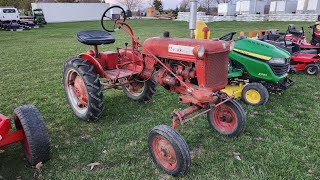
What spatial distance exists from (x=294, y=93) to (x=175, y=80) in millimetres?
3136

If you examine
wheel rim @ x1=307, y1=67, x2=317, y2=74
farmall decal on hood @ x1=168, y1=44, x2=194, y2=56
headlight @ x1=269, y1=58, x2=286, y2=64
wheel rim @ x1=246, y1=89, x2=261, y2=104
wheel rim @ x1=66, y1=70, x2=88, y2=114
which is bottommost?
wheel rim @ x1=307, y1=67, x2=317, y2=74

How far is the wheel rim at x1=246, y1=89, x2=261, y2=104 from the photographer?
183 inches

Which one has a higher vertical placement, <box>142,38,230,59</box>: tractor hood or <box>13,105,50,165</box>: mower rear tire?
<box>142,38,230,59</box>: tractor hood

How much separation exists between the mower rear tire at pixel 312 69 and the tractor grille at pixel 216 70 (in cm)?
449

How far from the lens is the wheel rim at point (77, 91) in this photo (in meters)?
4.20

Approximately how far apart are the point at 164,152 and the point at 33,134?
134cm

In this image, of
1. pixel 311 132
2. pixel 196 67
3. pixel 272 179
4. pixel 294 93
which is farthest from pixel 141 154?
pixel 294 93

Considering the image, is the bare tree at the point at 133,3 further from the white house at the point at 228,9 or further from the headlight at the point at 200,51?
the headlight at the point at 200,51

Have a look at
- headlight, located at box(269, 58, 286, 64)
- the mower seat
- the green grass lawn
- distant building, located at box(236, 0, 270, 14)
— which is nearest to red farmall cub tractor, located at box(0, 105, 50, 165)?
the green grass lawn

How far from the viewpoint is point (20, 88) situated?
19.1 ft

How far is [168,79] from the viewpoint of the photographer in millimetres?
3549

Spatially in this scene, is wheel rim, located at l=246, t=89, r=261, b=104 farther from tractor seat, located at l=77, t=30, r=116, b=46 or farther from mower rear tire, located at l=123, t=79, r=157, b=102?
tractor seat, located at l=77, t=30, r=116, b=46

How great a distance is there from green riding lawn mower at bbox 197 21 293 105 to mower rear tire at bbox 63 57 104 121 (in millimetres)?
2303

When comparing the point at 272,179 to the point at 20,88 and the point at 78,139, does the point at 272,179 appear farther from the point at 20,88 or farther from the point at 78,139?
the point at 20,88
